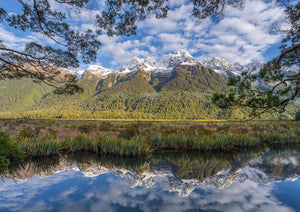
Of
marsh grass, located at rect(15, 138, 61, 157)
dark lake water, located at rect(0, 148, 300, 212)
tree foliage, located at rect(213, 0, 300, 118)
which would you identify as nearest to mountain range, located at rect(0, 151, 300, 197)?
dark lake water, located at rect(0, 148, 300, 212)

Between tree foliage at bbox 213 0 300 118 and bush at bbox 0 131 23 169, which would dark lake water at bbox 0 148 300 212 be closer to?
bush at bbox 0 131 23 169

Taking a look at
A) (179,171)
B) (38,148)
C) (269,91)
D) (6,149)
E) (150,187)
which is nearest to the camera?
(150,187)

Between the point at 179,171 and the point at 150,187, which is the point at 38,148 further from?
the point at 179,171

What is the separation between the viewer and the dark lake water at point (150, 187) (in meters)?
2.42

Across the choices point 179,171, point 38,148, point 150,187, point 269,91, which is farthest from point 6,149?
point 269,91

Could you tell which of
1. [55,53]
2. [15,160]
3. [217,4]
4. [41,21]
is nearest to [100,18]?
[41,21]

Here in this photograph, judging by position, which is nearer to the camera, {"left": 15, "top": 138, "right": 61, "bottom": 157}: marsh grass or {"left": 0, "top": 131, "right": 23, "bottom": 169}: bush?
{"left": 0, "top": 131, "right": 23, "bottom": 169}: bush

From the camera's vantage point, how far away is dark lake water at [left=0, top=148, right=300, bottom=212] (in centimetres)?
242

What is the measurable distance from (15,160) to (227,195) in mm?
6244

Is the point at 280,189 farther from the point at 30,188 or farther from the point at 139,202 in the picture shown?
the point at 30,188

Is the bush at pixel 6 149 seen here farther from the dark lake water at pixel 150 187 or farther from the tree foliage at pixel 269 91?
the tree foliage at pixel 269 91

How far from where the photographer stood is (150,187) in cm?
307

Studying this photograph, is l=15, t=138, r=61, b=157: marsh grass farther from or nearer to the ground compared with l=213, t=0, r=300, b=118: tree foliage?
nearer to the ground

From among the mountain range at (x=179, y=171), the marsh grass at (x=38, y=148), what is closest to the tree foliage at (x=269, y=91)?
the mountain range at (x=179, y=171)
